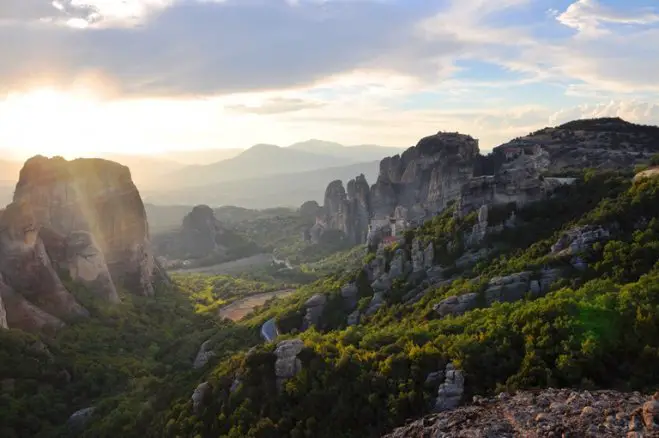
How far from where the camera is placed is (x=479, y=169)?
289ft

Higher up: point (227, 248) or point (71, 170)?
point (71, 170)

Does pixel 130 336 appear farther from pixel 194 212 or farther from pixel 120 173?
pixel 194 212

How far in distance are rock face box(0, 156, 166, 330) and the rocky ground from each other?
154 feet

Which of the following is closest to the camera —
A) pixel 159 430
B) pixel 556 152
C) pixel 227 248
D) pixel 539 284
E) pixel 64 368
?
pixel 159 430

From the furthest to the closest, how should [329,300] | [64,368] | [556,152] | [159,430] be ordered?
[556,152] < [329,300] < [64,368] < [159,430]

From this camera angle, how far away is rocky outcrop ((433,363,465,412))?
2147 centimetres

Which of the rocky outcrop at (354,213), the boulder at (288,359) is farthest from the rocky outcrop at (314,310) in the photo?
the rocky outcrop at (354,213)

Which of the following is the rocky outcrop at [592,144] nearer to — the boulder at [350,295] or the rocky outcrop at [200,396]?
the boulder at [350,295]

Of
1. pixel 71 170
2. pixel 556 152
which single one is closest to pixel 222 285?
pixel 71 170

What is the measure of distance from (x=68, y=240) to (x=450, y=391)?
60.0 m

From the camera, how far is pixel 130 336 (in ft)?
194

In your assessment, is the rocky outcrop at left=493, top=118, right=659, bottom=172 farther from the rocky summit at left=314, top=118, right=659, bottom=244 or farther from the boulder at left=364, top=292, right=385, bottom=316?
the boulder at left=364, top=292, right=385, bottom=316

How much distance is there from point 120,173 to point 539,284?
2912 inches

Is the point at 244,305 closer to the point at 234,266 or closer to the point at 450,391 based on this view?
the point at 234,266
